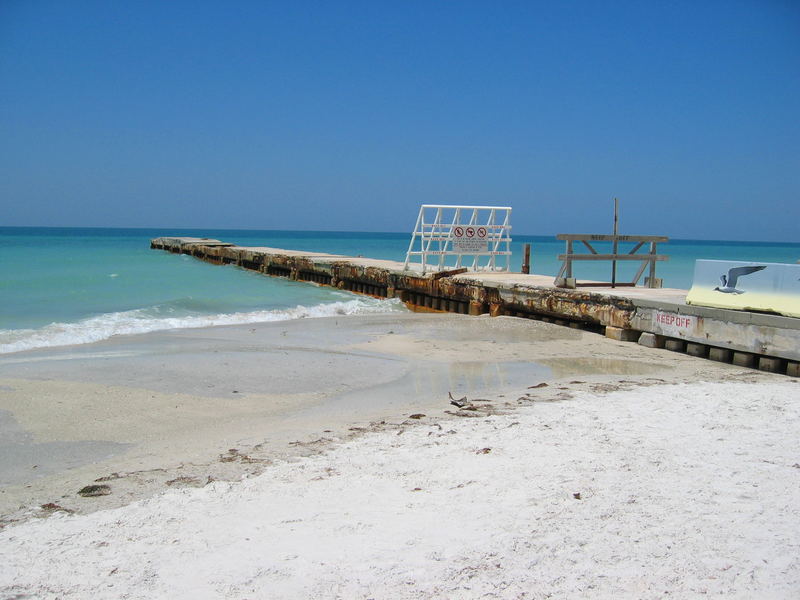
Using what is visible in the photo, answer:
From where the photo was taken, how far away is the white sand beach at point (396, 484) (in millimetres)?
Answer: 3531

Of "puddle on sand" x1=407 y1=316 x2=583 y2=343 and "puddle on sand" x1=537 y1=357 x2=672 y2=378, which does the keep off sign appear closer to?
"puddle on sand" x1=407 y1=316 x2=583 y2=343

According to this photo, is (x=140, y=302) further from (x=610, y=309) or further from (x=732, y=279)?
(x=732, y=279)

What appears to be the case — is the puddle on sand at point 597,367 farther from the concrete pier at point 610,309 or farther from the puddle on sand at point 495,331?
the puddle on sand at point 495,331

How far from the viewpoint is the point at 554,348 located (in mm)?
11375

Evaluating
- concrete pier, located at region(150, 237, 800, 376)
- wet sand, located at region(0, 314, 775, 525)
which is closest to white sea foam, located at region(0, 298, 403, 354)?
wet sand, located at region(0, 314, 775, 525)

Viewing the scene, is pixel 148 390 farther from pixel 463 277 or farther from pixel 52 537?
pixel 463 277

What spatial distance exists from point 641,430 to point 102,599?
4363 mm

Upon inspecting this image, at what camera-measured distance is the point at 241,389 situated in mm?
8117

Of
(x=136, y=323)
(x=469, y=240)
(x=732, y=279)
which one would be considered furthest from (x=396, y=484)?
(x=469, y=240)

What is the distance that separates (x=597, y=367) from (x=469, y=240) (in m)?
8.74

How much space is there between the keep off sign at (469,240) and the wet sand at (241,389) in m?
4.85

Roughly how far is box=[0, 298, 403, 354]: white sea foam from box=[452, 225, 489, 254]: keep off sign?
227 cm

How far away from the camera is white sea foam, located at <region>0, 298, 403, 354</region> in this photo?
37.2 ft

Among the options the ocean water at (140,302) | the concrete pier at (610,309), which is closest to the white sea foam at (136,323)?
the ocean water at (140,302)
